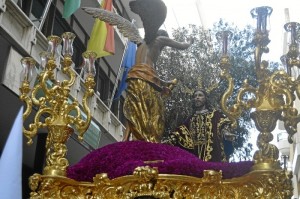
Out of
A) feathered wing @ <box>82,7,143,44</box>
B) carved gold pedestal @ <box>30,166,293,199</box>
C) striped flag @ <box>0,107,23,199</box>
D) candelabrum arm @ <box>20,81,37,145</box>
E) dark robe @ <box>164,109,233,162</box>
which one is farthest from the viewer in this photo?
dark robe @ <box>164,109,233,162</box>

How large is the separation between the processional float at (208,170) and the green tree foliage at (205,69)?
19.3ft

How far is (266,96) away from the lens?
4.85m

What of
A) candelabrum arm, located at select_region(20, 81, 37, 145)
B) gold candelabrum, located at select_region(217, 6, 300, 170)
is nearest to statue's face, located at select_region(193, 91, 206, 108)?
gold candelabrum, located at select_region(217, 6, 300, 170)

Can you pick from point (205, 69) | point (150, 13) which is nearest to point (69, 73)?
point (150, 13)

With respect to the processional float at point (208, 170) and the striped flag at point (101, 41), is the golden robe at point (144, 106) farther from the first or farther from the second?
the striped flag at point (101, 41)

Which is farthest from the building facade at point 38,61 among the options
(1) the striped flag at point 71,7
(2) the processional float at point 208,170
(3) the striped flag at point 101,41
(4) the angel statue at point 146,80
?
(4) the angel statue at point 146,80

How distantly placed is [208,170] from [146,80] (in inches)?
63.5

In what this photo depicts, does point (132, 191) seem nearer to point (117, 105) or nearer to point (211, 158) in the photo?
point (211, 158)

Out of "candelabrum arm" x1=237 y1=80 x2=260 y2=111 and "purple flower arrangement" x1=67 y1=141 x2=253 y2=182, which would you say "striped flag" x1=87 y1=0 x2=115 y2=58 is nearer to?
"purple flower arrangement" x1=67 y1=141 x2=253 y2=182

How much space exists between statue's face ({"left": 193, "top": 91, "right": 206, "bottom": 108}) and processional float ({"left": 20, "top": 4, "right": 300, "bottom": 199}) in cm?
168

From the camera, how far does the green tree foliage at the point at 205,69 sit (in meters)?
11.9

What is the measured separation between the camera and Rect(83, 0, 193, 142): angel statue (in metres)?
5.82

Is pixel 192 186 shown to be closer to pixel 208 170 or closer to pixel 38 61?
pixel 208 170

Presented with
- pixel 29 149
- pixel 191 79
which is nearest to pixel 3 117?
pixel 29 149
